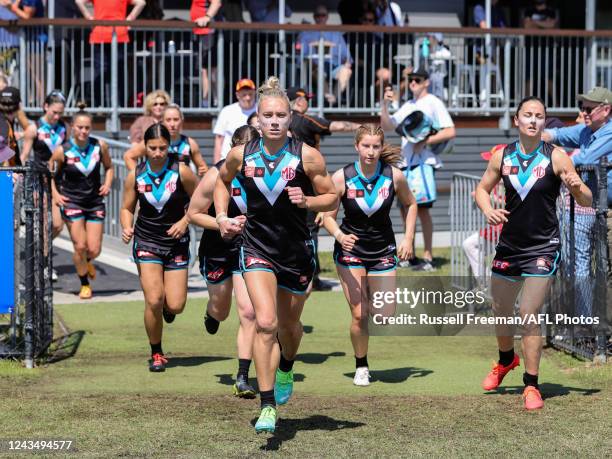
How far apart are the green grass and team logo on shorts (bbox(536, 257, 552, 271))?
928 mm

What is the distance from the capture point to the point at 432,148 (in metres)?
16.3

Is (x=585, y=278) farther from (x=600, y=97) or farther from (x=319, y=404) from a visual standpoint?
(x=319, y=404)

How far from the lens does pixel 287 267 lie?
819 centimetres

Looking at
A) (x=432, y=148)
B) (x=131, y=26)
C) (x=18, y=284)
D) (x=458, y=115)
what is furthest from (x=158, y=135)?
(x=458, y=115)

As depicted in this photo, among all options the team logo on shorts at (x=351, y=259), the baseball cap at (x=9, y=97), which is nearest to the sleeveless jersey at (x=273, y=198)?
the team logo on shorts at (x=351, y=259)

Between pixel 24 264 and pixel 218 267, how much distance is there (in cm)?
170

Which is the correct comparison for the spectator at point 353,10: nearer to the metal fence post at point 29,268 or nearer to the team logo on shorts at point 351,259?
the metal fence post at point 29,268

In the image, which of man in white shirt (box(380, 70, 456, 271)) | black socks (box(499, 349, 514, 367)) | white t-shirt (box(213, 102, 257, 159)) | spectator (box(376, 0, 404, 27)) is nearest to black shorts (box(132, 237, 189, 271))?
black socks (box(499, 349, 514, 367))

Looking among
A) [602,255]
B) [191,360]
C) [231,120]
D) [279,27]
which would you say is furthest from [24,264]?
[279,27]

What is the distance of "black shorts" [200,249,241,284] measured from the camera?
10.2 meters

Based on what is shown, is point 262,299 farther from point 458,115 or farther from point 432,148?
point 458,115

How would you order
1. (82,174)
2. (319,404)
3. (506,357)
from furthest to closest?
(82,174), (506,357), (319,404)

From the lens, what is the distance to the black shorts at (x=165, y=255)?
420 inches

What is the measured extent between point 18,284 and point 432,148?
7.10m
